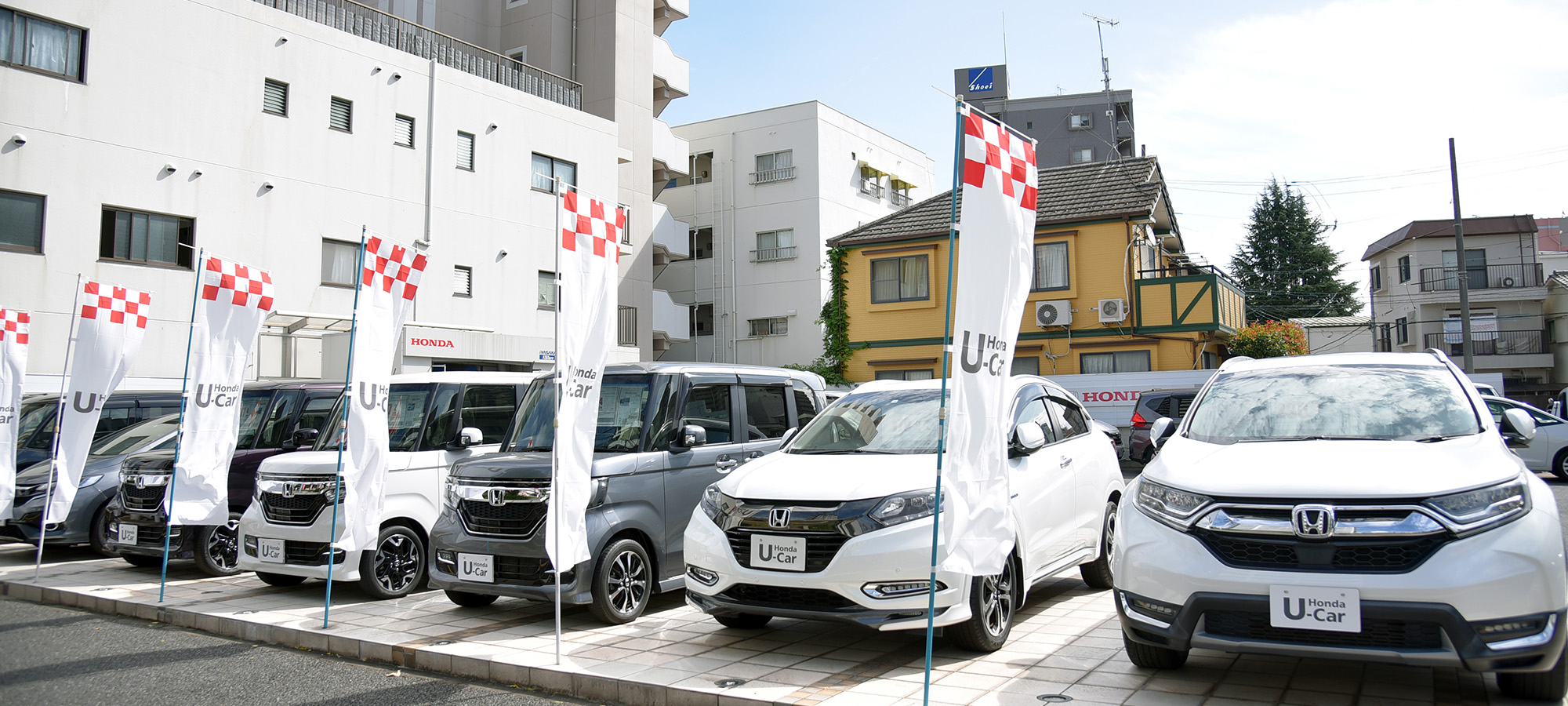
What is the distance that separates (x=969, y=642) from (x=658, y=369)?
3.46 metres

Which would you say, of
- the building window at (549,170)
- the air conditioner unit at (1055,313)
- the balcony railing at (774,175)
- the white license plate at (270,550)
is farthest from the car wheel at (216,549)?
the balcony railing at (774,175)

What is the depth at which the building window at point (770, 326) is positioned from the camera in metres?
34.4

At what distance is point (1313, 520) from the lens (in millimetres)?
4238

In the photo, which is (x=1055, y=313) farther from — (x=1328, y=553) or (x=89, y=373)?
(x=1328, y=553)

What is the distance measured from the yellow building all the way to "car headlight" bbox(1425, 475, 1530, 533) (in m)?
19.6

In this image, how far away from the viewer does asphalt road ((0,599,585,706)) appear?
5.57m

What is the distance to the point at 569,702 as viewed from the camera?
5.45 m

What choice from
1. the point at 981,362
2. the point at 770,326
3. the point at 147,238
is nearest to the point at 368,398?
the point at 981,362

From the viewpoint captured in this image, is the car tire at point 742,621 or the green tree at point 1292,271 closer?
the car tire at point 742,621

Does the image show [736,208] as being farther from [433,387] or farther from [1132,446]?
[433,387]

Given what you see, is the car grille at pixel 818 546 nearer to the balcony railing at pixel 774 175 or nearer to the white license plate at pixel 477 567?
the white license plate at pixel 477 567

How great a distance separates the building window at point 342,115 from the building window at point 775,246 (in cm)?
1563

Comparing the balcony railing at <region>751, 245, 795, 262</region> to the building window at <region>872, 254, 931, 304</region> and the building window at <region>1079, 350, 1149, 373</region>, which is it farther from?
the building window at <region>1079, 350, 1149, 373</region>

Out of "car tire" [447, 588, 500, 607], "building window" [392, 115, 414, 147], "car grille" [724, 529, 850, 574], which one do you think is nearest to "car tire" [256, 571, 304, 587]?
"car tire" [447, 588, 500, 607]
